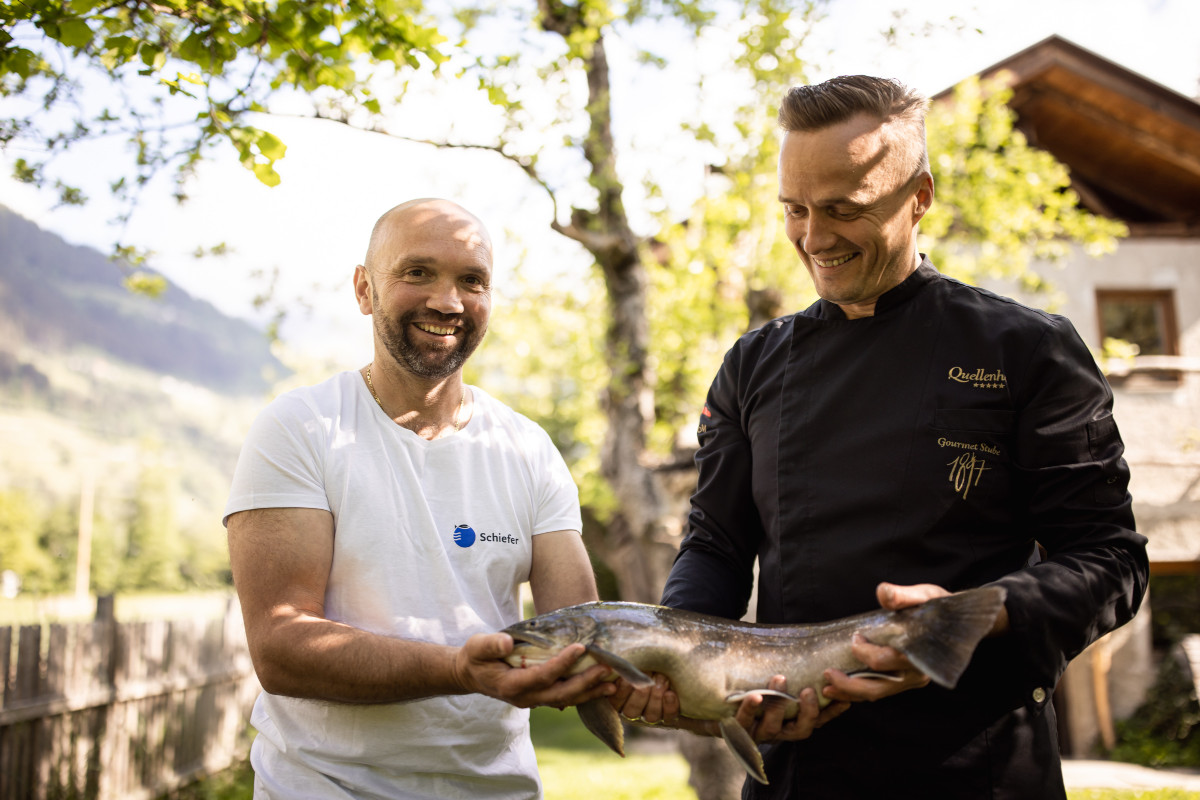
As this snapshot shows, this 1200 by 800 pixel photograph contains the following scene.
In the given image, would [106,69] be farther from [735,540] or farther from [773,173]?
[773,173]

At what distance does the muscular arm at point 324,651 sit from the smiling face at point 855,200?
147 cm

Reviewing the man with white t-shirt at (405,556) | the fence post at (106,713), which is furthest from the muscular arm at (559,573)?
the fence post at (106,713)

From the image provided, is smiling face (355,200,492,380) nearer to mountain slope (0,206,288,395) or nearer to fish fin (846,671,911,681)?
fish fin (846,671,911,681)

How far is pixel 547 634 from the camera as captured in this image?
8.78ft

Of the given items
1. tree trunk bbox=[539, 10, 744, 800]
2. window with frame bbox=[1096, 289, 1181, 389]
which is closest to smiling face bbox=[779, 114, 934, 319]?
tree trunk bbox=[539, 10, 744, 800]

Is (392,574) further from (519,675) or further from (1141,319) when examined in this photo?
(1141,319)

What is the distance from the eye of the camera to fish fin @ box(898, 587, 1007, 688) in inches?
89.1

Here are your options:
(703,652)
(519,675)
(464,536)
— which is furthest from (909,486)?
(464,536)

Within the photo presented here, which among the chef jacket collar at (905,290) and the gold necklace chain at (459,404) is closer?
the chef jacket collar at (905,290)

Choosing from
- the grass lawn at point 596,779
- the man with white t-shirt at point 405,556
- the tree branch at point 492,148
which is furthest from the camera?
the grass lawn at point 596,779

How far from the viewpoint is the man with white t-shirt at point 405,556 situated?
2.67 metres

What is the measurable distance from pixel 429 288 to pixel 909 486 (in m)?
1.79

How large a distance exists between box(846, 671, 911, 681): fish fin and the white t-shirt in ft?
3.97

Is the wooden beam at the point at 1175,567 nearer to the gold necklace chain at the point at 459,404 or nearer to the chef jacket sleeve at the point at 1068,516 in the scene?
the chef jacket sleeve at the point at 1068,516
